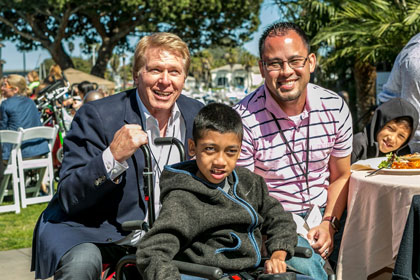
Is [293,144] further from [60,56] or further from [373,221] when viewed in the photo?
[60,56]

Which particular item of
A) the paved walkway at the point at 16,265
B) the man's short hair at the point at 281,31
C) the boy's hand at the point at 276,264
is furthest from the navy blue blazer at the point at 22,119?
the boy's hand at the point at 276,264

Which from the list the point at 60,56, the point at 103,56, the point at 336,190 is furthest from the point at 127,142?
the point at 103,56

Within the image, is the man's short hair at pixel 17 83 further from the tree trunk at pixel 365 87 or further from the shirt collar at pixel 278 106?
the tree trunk at pixel 365 87

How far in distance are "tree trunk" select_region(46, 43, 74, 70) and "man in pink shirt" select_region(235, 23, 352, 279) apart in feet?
113

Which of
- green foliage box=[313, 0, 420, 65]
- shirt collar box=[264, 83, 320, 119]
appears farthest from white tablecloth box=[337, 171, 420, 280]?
green foliage box=[313, 0, 420, 65]

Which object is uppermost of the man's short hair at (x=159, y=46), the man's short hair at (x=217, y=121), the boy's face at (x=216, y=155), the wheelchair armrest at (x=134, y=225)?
the man's short hair at (x=159, y=46)

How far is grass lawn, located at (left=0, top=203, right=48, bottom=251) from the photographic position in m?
6.57

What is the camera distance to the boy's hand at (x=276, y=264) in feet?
8.48

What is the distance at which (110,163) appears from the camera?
108 inches

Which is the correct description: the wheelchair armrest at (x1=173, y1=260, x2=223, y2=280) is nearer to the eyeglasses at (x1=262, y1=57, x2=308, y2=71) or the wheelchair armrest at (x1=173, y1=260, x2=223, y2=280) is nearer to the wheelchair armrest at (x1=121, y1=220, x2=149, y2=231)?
the wheelchair armrest at (x1=121, y1=220, x2=149, y2=231)

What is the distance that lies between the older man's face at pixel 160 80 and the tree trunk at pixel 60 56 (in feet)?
113

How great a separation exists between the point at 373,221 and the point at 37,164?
21.7 feet

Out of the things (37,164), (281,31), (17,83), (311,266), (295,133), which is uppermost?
(281,31)

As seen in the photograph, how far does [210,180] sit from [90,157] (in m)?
0.68
